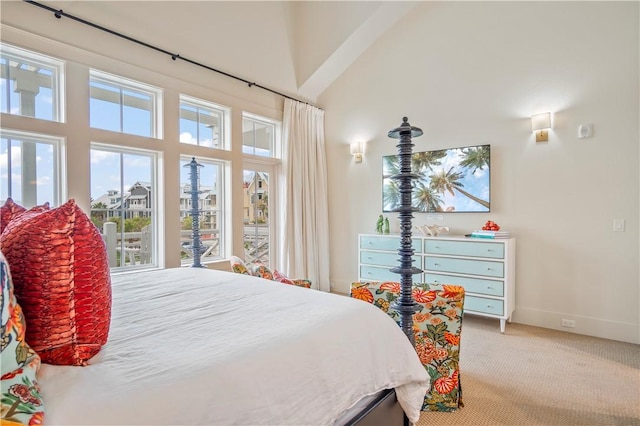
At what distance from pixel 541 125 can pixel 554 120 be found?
160 mm

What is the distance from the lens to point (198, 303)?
1.61m

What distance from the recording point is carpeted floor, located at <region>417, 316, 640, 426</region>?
2066 millimetres

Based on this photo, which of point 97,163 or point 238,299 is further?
point 97,163

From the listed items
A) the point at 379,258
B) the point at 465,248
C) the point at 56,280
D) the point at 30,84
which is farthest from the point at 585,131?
the point at 30,84

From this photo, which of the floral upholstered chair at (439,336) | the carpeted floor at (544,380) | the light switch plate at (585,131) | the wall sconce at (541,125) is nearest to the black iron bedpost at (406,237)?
the floral upholstered chair at (439,336)

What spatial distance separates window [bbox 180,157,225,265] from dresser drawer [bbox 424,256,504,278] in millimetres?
2512

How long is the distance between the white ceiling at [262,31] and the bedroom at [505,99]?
0.08ft

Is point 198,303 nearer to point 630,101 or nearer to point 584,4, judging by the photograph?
point 630,101

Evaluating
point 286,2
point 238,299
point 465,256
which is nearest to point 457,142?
point 465,256

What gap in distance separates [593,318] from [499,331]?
0.88 meters

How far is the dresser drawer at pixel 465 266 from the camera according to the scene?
11.6 feet

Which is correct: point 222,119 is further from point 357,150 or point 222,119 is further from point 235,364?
point 235,364

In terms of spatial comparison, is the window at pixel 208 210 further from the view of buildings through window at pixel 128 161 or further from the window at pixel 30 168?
the window at pixel 30 168

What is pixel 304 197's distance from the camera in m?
4.94
